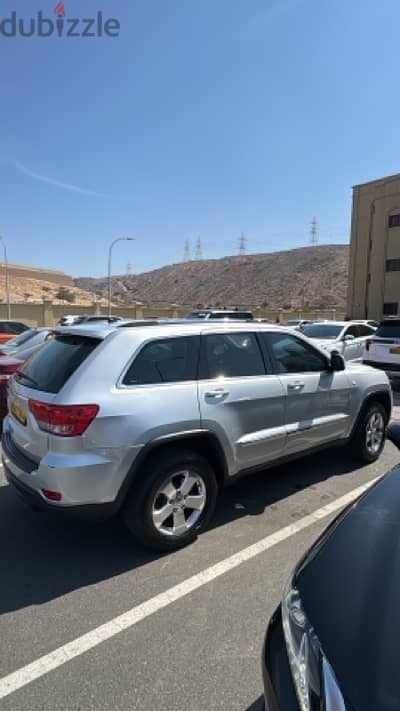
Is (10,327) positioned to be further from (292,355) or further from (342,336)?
(292,355)

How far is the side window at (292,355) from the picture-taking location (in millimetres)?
4270

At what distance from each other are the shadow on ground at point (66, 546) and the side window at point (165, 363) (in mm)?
1321

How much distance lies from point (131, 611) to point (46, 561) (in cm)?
87

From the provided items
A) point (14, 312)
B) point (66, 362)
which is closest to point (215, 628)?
point (66, 362)

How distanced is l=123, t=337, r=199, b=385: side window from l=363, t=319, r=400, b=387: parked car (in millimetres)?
7755

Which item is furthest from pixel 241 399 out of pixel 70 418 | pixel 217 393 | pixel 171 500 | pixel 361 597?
pixel 361 597

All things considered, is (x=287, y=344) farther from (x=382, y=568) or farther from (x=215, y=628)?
(x=382, y=568)

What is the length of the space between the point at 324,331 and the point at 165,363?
10252 millimetres

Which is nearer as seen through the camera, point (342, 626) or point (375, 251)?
point (342, 626)

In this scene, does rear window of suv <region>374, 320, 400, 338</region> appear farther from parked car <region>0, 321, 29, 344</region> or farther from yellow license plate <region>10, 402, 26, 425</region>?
parked car <region>0, 321, 29, 344</region>

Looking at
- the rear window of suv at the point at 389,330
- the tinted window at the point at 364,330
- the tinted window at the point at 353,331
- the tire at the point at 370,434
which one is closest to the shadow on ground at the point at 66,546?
the tire at the point at 370,434

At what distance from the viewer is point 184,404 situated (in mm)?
3344

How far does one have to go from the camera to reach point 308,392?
441cm

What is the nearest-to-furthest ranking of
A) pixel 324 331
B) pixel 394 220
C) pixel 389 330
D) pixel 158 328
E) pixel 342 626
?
1. pixel 342 626
2. pixel 158 328
3. pixel 389 330
4. pixel 324 331
5. pixel 394 220
